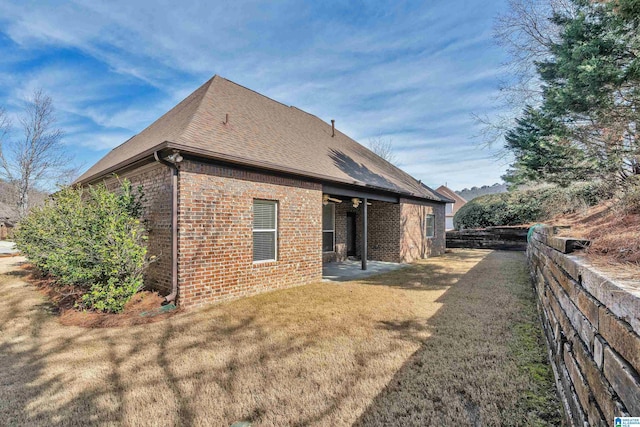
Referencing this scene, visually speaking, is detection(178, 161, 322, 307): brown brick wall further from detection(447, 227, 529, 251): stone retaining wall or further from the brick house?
detection(447, 227, 529, 251): stone retaining wall

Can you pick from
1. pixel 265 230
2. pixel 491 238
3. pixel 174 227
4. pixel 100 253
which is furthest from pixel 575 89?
pixel 491 238

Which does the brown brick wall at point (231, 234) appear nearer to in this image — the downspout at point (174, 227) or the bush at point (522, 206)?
the downspout at point (174, 227)

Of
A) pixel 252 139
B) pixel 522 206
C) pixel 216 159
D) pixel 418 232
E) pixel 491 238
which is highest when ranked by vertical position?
pixel 252 139

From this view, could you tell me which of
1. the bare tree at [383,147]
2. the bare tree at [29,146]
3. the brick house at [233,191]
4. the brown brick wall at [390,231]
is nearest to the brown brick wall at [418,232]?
the brown brick wall at [390,231]

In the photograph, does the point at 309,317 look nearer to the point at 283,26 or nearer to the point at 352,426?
the point at 352,426

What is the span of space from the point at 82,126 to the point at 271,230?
21.8m

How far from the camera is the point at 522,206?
715 inches

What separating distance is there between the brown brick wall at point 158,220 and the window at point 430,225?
39.5 ft

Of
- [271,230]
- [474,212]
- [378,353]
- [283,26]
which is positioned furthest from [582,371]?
[474,212]

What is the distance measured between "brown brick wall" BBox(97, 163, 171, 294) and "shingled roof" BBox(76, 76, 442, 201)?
452 mm

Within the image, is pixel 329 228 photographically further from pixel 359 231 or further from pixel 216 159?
pixel 216 159

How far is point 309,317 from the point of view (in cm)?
509

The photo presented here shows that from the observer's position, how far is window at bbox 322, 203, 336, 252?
12.2 metres

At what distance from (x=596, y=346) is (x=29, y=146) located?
2786 cm
